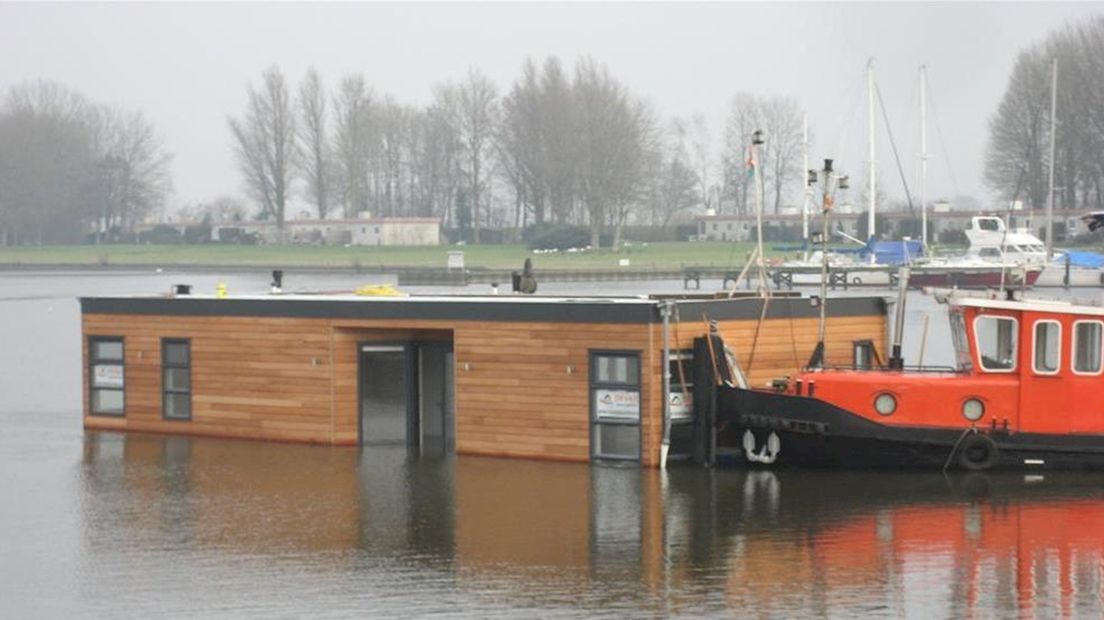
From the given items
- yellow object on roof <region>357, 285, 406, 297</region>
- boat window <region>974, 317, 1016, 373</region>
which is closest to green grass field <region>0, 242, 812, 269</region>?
yellow object on roof <region>357, 285, 406, 297</region>

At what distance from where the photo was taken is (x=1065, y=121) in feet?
350

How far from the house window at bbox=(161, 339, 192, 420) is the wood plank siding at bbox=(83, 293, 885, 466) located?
0.32 feet

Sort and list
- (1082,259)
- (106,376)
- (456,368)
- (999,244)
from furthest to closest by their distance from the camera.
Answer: (1082,259) < (999,244) < (106,376) < (456,368)

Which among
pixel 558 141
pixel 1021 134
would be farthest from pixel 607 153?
pixel 1021 134

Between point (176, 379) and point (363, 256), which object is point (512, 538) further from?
point (363, 256)

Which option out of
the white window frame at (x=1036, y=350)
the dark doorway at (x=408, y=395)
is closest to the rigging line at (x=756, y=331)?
the white window frame at (x=1036, y=350)

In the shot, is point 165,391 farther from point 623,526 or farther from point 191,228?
point 191,228

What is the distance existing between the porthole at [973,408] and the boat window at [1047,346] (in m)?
0.78

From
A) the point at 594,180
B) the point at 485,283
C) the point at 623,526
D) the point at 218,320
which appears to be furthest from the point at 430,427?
the point at 594,180

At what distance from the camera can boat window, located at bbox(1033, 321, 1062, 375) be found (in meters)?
23.5

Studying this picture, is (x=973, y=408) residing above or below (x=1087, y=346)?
below

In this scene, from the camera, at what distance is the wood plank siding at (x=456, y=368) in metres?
25.0

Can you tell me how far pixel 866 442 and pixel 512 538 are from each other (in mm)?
5405

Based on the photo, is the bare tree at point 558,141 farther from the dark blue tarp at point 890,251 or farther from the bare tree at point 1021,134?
the dark blue tarp at point 890,251
